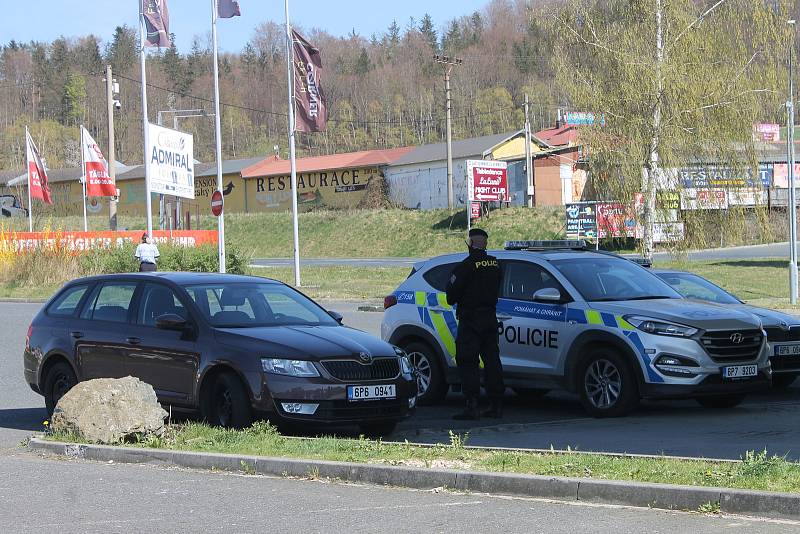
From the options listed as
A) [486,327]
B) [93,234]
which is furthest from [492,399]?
[93,234]

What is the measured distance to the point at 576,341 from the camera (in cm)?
1128

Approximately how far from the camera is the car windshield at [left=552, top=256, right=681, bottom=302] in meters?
11.7

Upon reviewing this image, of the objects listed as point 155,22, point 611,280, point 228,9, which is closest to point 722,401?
point 611,280

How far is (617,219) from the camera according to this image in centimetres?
2809

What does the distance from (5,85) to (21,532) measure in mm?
149043

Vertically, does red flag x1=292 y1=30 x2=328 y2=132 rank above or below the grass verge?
above

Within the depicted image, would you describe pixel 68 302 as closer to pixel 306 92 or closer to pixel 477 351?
pixel 477 351

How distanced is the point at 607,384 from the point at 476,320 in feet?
4.84

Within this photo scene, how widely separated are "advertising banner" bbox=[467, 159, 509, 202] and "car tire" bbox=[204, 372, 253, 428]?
4999 cm

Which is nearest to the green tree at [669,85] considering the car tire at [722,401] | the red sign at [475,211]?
the car tire at [722,401]

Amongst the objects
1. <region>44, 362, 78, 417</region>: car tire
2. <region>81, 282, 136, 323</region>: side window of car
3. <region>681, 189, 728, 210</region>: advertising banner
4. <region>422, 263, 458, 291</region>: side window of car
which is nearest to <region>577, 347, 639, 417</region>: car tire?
<region>422, 263, 458, 291</region>: side window of car

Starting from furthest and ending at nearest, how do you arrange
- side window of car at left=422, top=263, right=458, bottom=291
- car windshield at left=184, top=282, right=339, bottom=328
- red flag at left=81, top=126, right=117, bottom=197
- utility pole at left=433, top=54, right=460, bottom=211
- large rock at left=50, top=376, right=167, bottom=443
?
utility pole at left=433, top=54, right=460, bottom=211 → red flag at left=81, top=126, right=117, bottom=197 → side window of car at left=422, top=263, right=458, bottom=291 → car windshield at left=184, top=282, right=339, bottom=328 → large rock at left=50, top=376, right=167, bottom=443

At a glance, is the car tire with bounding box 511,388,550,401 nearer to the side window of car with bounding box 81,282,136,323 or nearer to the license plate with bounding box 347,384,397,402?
the license plate with bounding box 347,384,397,402

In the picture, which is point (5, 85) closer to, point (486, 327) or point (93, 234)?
point (93, 234)
